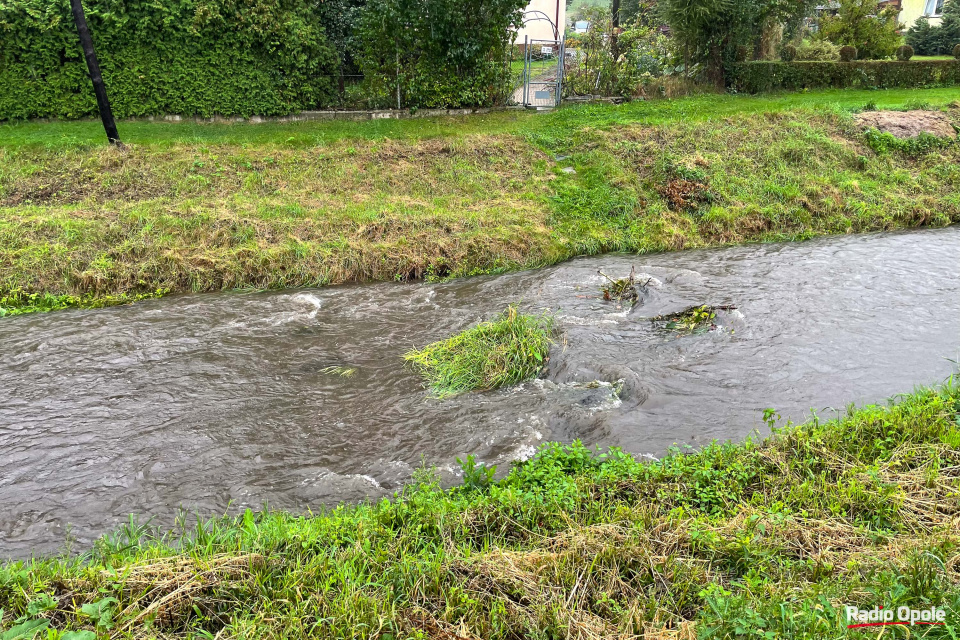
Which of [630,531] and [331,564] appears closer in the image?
[331,564]

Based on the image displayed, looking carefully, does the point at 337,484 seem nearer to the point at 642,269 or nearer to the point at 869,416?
the point at 869,416

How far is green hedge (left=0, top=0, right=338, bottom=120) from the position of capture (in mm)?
15125

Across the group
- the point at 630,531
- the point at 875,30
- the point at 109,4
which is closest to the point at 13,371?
the point at 630,531

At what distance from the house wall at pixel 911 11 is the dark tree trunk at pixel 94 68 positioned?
44845 millimetres

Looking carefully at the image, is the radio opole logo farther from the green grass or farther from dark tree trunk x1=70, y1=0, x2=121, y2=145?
dark tree trunk x1=70, y1=0, x2=121, y2=145

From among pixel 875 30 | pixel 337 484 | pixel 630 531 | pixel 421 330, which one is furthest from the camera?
pixel 875 30

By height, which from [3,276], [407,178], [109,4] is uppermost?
[109,4]

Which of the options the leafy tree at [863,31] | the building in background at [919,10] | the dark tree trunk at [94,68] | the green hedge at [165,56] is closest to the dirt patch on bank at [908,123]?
the leafy tree at [863,31]

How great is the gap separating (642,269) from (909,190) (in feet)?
27.2

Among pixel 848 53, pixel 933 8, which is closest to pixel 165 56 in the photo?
pixel 848 53

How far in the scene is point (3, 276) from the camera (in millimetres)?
10398

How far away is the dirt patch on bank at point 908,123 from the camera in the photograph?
53.5 ft

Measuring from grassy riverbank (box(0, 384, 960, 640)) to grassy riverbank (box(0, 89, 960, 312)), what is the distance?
7035mm

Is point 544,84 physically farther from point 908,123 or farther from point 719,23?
point 908,123
